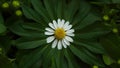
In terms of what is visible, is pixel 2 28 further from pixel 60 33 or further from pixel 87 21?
pixel 87 21

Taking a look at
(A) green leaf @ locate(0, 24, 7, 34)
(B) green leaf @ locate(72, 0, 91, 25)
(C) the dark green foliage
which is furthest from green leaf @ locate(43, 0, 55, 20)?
(A) green leaf @ locate(0, 24, 7, 34)

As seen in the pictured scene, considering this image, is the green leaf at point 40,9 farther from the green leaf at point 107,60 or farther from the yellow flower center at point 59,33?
the green leaf at point 107,60

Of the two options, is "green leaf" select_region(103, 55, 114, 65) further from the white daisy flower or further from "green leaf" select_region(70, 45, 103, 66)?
the white daisy flower

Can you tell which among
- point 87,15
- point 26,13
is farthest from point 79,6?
point 26,13

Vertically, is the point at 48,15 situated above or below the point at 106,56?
above

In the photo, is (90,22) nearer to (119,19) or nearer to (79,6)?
(79,6)

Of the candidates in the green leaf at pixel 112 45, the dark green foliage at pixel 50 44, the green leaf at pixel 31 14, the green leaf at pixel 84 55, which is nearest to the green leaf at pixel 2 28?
the dark green foliage at pixel 50 44

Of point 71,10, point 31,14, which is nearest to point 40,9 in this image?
point 31,14
